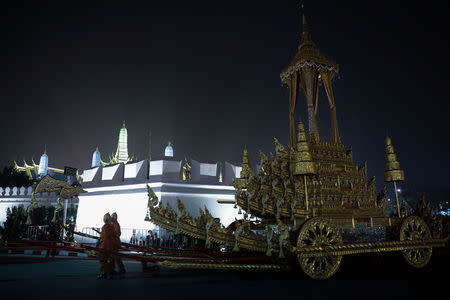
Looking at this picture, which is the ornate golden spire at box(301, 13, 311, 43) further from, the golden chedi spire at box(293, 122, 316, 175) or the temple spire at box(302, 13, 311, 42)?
the golden chedi spire at box(293, 122, 316, 175)

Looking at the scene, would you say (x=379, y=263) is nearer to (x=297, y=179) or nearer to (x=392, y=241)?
(x=392, y=241)

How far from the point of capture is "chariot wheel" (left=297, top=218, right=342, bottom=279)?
5262 millimetres

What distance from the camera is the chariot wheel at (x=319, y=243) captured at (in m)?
5.26

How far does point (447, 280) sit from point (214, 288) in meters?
4.41

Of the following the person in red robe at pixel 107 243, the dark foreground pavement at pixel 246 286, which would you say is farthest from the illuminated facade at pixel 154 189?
the dark foreground pavement at pixel 246 286

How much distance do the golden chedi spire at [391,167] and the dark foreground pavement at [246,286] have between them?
2.16 meters

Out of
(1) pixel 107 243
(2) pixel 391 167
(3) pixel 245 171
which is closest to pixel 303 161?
(3) pixel 245 171

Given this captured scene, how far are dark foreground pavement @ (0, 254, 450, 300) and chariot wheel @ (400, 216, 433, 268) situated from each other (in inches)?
9.8

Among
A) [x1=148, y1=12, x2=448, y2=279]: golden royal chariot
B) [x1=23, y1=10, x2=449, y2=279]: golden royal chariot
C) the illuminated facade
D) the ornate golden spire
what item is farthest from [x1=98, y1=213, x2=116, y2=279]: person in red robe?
the illuminated facade

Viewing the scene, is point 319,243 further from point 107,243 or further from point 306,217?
point 107,243

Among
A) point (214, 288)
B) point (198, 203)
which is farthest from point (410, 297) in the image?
point (198, 203)

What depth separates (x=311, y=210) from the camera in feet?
20.8

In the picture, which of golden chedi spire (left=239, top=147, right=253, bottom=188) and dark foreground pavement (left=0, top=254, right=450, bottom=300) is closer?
dark foreground pavement (left=0, top=254, right=450, bottom=300)

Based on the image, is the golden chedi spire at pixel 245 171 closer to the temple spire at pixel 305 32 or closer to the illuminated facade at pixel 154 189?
the temple spire at pixel 305 32
